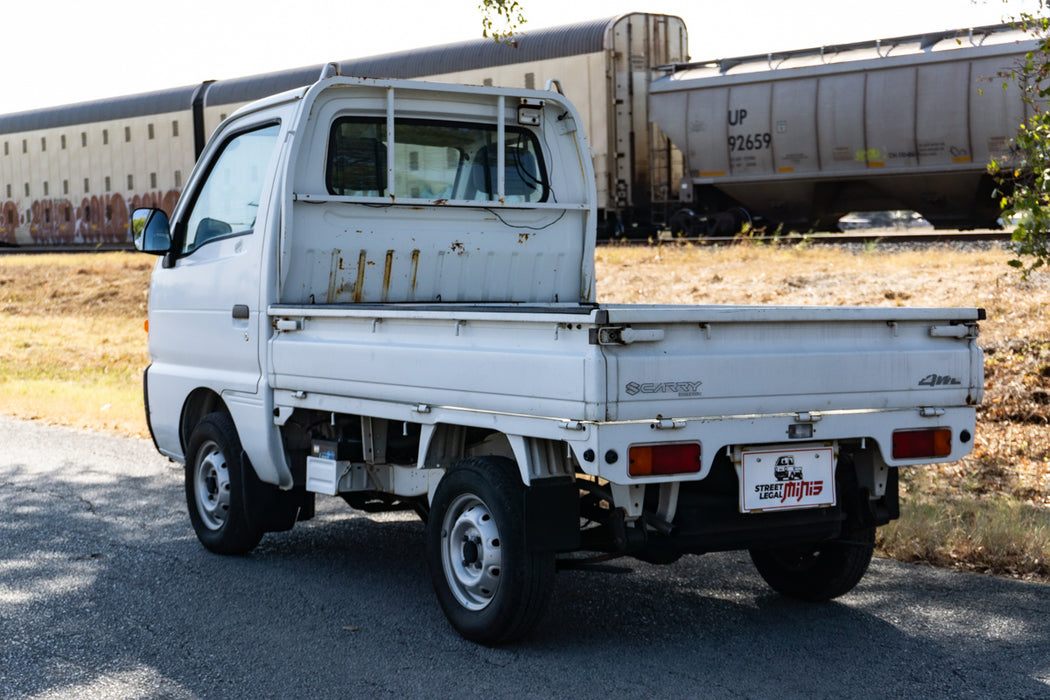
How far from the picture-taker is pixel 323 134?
6457 mm

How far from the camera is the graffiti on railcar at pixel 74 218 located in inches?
1485

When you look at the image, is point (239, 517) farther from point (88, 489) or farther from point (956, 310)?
point (956, 310)

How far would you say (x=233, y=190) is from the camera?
6.86 meters

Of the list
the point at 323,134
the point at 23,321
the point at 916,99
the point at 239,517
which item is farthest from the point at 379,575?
the point at 23,321

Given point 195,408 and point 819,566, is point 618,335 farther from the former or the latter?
point 195,408

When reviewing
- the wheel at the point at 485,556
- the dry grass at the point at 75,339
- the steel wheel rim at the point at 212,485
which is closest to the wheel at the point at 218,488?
the steel wheel rim at the point at 212,485

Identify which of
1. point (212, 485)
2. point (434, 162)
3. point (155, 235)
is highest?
point (434, 162)

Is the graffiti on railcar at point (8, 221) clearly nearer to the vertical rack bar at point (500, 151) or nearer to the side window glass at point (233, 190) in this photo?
the side window glass at point (233, 190)

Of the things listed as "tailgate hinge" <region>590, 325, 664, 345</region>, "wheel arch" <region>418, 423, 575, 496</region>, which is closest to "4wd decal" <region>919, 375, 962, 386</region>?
"tailgate hinge" <region>590, 325, 664, 345</region>

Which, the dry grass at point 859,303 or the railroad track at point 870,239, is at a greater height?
the railroad track at point 870,239

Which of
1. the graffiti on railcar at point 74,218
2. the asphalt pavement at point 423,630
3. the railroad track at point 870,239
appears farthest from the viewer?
the graffiti on railcar at point 74,218

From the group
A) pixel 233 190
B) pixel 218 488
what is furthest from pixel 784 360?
pixel 233 190

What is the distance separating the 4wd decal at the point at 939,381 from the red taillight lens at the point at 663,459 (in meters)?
1.12

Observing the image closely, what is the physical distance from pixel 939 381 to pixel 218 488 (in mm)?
3748
